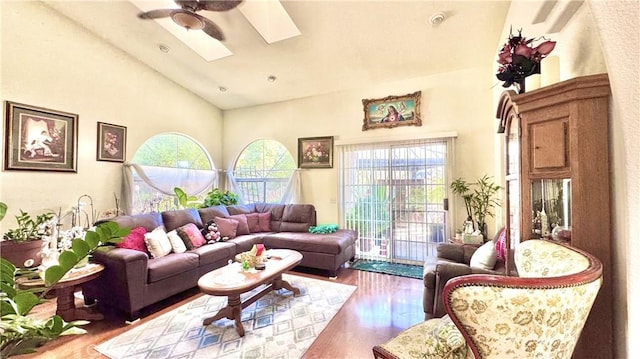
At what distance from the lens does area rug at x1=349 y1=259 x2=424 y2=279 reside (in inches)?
148

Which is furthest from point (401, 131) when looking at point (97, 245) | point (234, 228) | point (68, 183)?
point (68, 183)

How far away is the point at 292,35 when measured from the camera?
327 cm

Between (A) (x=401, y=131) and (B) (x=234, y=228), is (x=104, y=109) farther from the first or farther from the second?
(A) (x=401, y=131)

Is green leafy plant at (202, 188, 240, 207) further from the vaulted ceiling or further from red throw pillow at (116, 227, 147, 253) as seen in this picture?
the vaulted ceiling

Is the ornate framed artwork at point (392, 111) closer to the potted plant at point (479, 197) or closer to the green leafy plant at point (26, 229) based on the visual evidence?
the potted plant at point (479, 197)

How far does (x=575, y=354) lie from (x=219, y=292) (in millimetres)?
2323

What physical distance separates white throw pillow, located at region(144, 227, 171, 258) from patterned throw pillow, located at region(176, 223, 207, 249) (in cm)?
28

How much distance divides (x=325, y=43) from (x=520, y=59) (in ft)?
8.29

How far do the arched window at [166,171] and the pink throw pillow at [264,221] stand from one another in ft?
5.01

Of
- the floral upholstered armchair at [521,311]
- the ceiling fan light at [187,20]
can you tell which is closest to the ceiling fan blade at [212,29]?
the ceiling fan light at [187,20]

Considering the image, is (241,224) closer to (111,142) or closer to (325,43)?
(111,142)

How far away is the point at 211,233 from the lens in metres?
3.78

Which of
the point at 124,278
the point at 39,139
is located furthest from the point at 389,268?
the point at 39,139

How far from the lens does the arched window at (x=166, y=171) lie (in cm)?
425
